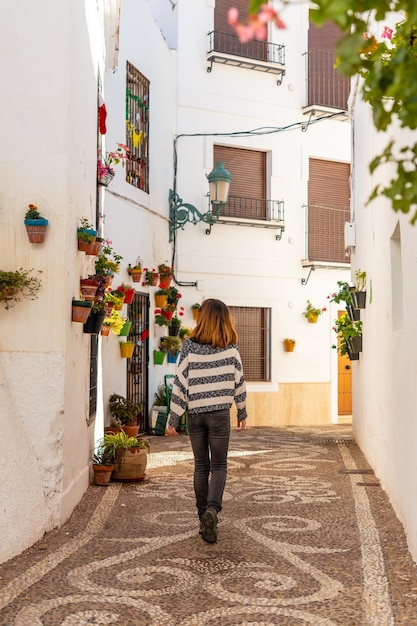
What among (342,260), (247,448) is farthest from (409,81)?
(342,260)

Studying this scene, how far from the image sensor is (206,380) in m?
5.66

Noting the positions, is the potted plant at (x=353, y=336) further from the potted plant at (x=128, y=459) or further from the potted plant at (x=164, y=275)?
the potted plant at (x=128, y=459)

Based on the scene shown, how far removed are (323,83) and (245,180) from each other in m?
2.68

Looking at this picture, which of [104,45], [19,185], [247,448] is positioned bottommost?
[247,448]

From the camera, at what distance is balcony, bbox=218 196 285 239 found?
15039mm

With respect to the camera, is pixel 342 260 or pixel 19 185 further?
pixel 342 260

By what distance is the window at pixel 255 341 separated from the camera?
15391 mm

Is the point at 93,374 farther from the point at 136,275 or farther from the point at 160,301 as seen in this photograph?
the point at 160,301

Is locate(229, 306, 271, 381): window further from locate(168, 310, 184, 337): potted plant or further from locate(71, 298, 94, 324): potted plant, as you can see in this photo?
locate(71, 298, 94, 324): potted plant

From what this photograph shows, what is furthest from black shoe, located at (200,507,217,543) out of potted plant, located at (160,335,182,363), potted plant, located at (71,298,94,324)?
potted plant, located at (160,335,182,363)

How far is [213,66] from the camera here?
14.9 meters

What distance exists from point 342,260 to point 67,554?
12.0 metres

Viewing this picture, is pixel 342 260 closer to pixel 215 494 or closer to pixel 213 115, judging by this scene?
pixel 213 115

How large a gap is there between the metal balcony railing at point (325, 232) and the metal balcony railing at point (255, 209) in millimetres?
632
